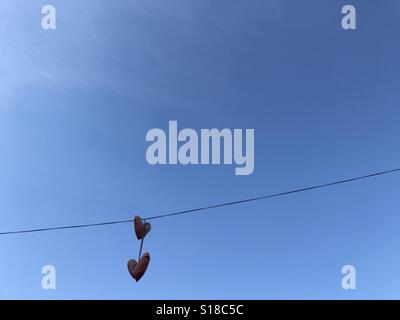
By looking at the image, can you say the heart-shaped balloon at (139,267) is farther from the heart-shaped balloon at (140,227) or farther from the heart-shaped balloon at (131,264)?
the heart-shaped balloon at (140,227)

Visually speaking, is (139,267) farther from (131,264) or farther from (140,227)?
(140,227)

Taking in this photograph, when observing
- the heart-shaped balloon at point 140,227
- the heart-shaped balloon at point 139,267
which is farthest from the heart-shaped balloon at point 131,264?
the heart-shaped balloon at point 140,227

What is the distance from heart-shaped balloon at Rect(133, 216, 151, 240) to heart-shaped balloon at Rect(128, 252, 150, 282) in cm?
46

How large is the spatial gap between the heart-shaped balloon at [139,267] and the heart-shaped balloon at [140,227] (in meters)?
0.46

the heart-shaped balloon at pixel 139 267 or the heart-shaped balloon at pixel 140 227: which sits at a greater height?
the heart-shaped balloon at pixel 140 227

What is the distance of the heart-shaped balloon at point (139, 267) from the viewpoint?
12.8 meters

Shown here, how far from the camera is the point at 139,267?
1281 centimetres

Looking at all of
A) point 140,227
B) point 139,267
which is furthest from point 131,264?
point 140,227

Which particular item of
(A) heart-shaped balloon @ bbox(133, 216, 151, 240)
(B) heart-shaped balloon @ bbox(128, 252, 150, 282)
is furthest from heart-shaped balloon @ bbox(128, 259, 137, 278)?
(A) heart-shaped balloon @ bbox(133, 216, 151, 240)
